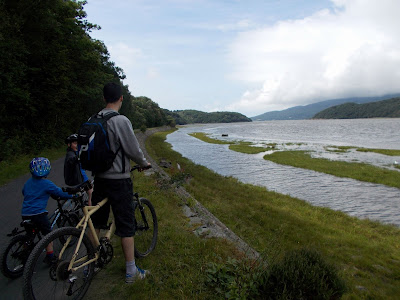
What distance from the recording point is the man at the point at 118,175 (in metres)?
3.44

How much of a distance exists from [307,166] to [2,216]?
84.5 feet

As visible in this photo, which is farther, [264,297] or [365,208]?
[365,208]

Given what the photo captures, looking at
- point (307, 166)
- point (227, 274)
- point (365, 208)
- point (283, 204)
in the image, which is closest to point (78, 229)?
point (227, 274)

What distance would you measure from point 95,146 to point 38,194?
75.3 inches

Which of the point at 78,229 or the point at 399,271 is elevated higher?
the point at 78,229

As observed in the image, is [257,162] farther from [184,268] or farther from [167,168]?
[184,268]

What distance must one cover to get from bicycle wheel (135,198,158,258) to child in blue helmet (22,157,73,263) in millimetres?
1331

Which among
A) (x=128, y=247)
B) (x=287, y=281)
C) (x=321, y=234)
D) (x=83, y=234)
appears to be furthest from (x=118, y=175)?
(x=321, y=234)

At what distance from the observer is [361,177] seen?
21422 mm

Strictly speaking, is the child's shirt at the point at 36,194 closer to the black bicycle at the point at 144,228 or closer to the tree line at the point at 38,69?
the black bicycle at the point at 144,228

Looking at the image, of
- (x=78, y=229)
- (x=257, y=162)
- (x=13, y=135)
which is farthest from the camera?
(x=257, y=162)

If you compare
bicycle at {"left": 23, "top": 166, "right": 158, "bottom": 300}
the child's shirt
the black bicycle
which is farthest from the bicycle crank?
the child's shirt

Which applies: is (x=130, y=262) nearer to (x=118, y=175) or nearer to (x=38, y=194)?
(x=118, y=175)

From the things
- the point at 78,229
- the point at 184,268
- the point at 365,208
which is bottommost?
the point at 365,208
